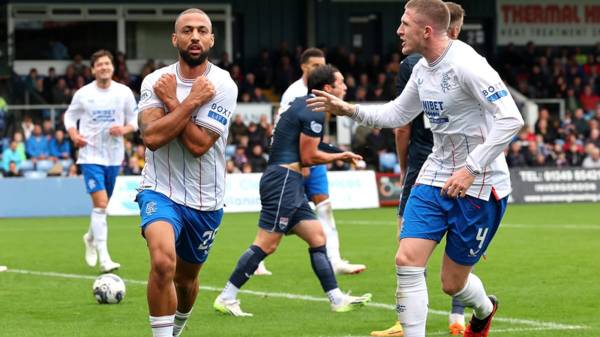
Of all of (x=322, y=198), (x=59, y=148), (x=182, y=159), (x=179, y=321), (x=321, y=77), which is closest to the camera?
(x=182, y=159)

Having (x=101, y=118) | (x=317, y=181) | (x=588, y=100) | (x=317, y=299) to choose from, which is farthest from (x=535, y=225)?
(x=588, y=100)

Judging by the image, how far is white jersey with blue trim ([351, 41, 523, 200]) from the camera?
7398mm

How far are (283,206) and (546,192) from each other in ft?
65.1

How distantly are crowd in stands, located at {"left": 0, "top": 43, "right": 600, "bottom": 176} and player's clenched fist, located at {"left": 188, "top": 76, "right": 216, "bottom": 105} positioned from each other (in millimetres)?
19663

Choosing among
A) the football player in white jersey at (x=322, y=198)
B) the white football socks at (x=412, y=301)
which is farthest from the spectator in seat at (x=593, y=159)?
the white football socks at (x=412, y=301)

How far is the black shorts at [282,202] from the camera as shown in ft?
35.7

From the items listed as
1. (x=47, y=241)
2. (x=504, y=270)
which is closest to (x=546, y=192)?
(x=47, y=241)

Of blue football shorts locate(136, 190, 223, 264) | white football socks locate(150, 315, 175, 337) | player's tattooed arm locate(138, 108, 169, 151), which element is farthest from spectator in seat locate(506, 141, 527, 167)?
white football socks locate(150, 315, 175, 337)

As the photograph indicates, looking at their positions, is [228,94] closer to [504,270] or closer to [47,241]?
[504,270]

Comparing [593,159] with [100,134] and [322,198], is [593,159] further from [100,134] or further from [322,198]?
[100,134]

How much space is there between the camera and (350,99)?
35.2 m

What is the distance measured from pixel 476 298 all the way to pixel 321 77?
9.20 feet

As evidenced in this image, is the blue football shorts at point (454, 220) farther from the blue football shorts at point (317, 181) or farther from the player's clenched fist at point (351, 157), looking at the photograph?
the blue football shorts at point (317, 181)

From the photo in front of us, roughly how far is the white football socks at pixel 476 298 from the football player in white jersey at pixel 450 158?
94 mm
